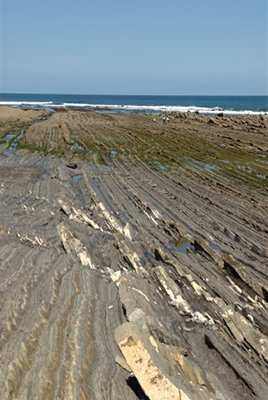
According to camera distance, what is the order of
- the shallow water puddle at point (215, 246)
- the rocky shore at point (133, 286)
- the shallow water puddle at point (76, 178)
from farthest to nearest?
the shallow water puddle at point (76, 178)
the shallow water puddle at point (215, 246)
the rocky shore at point (133, 286)

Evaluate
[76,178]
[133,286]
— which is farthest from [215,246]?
[76,178]

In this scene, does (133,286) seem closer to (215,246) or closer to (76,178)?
(215,246)

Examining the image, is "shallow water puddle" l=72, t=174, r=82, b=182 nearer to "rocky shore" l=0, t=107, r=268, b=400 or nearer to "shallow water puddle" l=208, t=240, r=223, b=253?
"rocky shore" l=0, t=107, r=268, b=400

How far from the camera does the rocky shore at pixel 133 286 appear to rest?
586cm

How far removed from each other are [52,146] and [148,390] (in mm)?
28407

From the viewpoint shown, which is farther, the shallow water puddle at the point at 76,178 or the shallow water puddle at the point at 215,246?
the shallow water puddle at the point at 76,178

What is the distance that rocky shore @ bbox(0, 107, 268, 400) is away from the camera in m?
5.86

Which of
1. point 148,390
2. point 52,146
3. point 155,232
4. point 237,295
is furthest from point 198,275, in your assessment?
point 52,146

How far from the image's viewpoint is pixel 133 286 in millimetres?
8641

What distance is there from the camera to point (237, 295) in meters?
9.30

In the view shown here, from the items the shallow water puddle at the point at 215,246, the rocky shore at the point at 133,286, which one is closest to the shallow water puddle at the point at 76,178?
the rocky shore at the point at 133,286

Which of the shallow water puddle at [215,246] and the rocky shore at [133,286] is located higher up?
the rocky shore at [133,286]

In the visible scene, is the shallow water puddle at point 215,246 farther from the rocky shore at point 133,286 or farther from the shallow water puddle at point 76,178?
the shallow water puddle at point 76,178

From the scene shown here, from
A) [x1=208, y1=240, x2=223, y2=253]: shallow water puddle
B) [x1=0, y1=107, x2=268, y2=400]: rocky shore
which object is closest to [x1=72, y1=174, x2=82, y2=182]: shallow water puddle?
[x1=0, y1=107, x2=268, y2=400]: rocky shore
